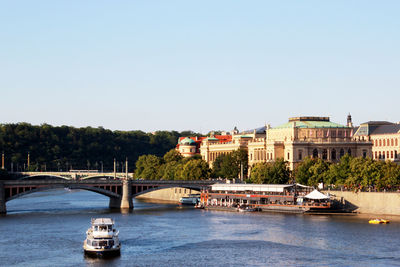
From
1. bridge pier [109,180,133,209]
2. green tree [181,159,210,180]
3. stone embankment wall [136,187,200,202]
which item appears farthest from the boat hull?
green tree [181,159,210,180]

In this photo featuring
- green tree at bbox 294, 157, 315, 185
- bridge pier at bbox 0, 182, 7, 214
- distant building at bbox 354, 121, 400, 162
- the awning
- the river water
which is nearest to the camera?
the river water

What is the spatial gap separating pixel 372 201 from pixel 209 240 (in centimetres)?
3821

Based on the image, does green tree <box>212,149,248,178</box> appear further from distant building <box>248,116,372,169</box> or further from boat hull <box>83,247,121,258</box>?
boat hull <box>83,247,121,258</box>

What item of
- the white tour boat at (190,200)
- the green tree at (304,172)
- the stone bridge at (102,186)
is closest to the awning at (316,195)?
the green tree at (304,172)

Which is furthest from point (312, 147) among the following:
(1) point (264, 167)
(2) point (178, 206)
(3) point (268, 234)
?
(3) point (268, 234)

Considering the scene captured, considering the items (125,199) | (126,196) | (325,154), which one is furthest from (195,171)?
(125,199)

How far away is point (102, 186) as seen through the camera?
147625 millimetres

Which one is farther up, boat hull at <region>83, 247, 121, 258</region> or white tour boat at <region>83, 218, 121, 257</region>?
white tour boat at <region>83, 218, 121, 257</region>

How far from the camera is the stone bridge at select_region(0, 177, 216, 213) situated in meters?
135

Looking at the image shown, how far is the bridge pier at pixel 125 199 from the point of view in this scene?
147 metres

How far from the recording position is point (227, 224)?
116438 mm

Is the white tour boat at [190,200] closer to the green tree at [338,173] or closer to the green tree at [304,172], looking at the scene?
the green tree at [304,172]

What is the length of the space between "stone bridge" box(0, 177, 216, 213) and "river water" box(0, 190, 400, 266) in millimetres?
3837

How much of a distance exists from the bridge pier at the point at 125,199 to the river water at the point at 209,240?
1316 cm
